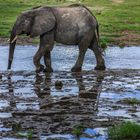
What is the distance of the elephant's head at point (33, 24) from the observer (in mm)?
24641

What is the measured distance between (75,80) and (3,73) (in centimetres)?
316

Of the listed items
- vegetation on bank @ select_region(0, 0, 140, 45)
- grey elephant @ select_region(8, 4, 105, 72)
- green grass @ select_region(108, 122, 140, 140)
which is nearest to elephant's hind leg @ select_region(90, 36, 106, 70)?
grey elephant @ select_region(8, 4, 105, 72)

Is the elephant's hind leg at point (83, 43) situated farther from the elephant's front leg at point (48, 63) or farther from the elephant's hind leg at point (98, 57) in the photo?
the elephant's front leg at point (48, 63)

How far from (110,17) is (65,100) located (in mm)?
32858

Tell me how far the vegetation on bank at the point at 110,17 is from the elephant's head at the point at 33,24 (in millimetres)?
10895

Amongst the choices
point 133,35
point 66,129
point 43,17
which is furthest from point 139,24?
point 66,129

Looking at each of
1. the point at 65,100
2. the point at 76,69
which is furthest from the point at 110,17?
the point at 65,100

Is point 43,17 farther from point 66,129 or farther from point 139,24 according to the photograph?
point 139,24

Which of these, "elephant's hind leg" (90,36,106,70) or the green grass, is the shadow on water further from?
"elephant's hind leg" (90,36,106,70)

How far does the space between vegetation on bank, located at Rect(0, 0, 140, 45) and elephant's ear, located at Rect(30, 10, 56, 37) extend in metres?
10.8

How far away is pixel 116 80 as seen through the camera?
74.5 ft

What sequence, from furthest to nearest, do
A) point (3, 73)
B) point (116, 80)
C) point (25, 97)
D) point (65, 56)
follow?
point (65, 56), point (3, 73), point (116, 80), point (25, 97)

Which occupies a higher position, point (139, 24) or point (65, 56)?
point (65, 56)

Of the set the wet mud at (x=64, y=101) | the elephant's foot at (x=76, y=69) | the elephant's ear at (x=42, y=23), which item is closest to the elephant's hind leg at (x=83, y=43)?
→ the elephant's foot at (x=76, y=69)
